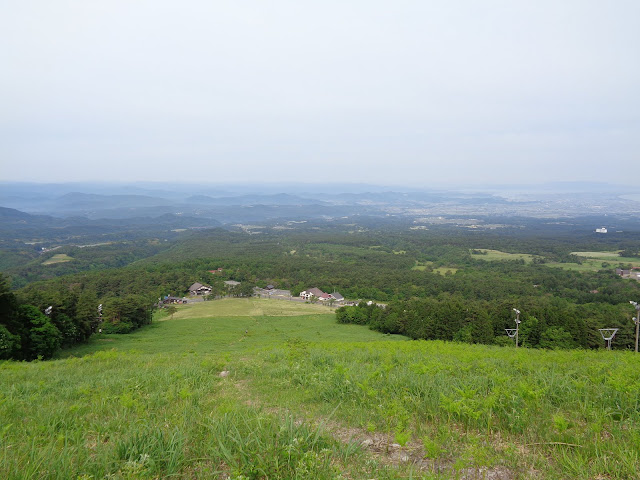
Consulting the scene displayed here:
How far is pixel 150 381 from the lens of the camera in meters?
5.72

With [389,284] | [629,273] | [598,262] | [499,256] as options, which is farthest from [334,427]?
[598,262]

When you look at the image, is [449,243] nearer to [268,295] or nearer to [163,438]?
[268,295]

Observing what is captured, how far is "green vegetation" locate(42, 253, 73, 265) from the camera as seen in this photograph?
265ft

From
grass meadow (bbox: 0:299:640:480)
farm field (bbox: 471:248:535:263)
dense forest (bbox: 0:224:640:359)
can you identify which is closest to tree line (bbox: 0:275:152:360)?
dense forest (bbox: 0:224:640:359)

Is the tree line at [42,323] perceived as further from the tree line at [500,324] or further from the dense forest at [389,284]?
the tree line at [500,324]

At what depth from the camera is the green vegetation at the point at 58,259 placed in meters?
80.8

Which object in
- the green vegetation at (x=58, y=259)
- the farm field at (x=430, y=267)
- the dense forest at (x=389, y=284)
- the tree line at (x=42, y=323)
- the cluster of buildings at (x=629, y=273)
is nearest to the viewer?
the tree line at (x=42, y=323)

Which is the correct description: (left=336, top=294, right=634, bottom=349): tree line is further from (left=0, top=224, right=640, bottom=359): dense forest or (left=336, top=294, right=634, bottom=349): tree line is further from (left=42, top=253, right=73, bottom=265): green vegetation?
(left=42, top=253, right=73, bottom=265): green vegetation

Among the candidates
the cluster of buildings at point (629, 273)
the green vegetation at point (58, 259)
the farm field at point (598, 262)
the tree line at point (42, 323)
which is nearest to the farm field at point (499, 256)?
the farm field at point (598, 262)

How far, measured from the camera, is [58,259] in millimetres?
85500

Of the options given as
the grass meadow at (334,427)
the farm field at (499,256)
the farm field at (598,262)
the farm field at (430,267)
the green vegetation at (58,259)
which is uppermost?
the grass meadow at (334,427)

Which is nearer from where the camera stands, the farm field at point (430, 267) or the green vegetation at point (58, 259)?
the farm field at point (430, 267)

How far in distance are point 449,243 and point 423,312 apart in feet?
268

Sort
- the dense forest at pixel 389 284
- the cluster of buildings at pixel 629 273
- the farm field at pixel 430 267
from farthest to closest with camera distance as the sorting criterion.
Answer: the farm field at pixel 430 267 → the cluster of buildings at pixel 629 273 → the dense forest at pixel 389 284
